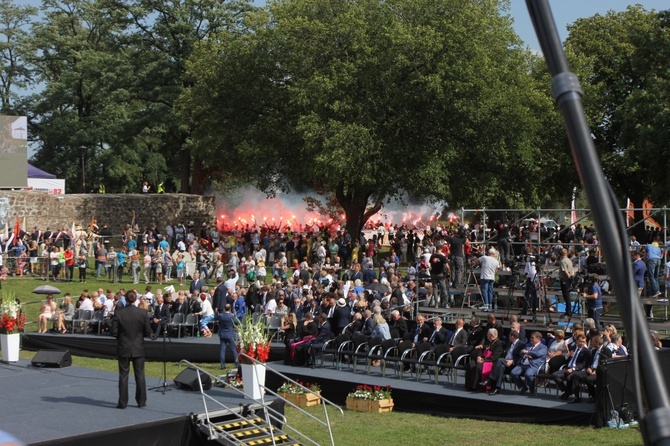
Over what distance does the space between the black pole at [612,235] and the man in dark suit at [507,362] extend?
14.4m

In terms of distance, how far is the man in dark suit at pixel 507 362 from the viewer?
16.5 m

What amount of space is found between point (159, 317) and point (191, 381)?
853 cm

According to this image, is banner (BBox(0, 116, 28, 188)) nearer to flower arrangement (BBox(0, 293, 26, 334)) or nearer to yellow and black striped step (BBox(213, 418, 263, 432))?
flower arrangement (BBox(0, 293, 26, 334))

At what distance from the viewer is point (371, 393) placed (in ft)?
56.9

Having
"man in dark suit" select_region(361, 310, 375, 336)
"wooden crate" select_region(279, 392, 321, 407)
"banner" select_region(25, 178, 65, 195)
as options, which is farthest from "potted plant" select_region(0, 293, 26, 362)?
"banner" select_region(25, 178, 65, 195)

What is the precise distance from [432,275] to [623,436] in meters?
9.90

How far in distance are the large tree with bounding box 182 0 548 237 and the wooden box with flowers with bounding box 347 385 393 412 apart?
18.9 metres

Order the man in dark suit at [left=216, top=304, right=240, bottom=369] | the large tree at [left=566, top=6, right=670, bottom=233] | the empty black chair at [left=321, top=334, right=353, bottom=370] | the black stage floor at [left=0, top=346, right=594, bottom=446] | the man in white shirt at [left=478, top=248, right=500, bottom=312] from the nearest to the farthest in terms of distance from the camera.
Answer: the black stage floor at [left=0, top=346, right=594, bottom=446]
the empty black chair at [left=321, top=334, right=353, bottom=370]
the man in dark suit at [left=216, top=304, right=240, bottom=369]
the man in white shirt at [left=478, top=248, right=500, bottom=312]
the large tree at [left=566, top=6, right=670, bottom=233]

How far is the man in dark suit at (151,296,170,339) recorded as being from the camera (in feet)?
79.0

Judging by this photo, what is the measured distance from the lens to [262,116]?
41969mm

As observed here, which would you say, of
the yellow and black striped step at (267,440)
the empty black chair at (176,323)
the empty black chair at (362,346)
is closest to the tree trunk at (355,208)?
the empty black chair at (176,323)

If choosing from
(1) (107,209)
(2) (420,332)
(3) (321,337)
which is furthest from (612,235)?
(1) (107,209)

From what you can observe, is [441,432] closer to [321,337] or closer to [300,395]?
[300,395]

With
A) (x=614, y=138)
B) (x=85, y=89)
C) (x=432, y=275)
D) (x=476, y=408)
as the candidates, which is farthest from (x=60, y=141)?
(x=476, y=408)
